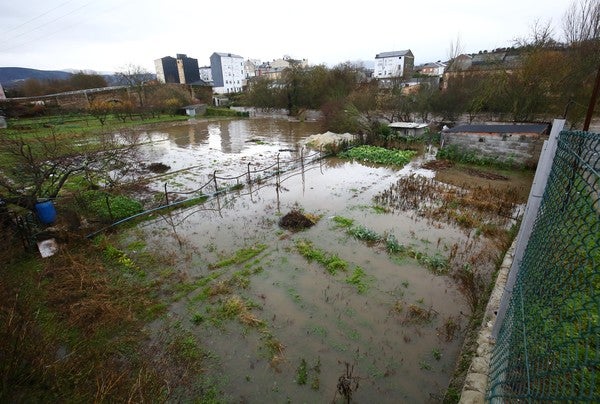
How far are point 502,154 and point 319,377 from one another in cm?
1611

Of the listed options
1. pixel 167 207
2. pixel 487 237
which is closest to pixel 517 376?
pixel 487 237

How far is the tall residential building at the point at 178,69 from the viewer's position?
72375mm

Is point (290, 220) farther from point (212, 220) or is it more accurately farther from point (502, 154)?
point (502, 154)

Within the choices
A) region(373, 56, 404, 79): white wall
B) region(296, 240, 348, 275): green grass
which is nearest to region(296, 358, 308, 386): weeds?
region(296, 240, 348, 275): green grass

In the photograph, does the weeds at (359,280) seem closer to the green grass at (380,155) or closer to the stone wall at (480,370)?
the stone wall at (480,370)

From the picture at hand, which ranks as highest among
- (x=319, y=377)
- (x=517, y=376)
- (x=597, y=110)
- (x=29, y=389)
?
(x=597, y=110)

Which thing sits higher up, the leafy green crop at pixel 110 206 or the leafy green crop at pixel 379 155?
the leafy green crop at pixel 110 206

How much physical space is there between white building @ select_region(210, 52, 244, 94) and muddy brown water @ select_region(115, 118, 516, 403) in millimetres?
71438

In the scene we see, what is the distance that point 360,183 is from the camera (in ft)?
46.4

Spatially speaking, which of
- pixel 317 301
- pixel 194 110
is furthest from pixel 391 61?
pixel 317 301

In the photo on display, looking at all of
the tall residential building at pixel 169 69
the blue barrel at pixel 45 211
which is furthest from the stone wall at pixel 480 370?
the tall residential building at pixel 169 69

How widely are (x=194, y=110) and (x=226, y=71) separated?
138ft

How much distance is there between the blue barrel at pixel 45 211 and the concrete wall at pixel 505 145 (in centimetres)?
1899

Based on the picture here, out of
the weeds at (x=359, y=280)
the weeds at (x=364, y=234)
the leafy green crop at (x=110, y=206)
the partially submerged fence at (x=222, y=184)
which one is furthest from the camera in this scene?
the partially submerged fence at (x=222, y=184)
